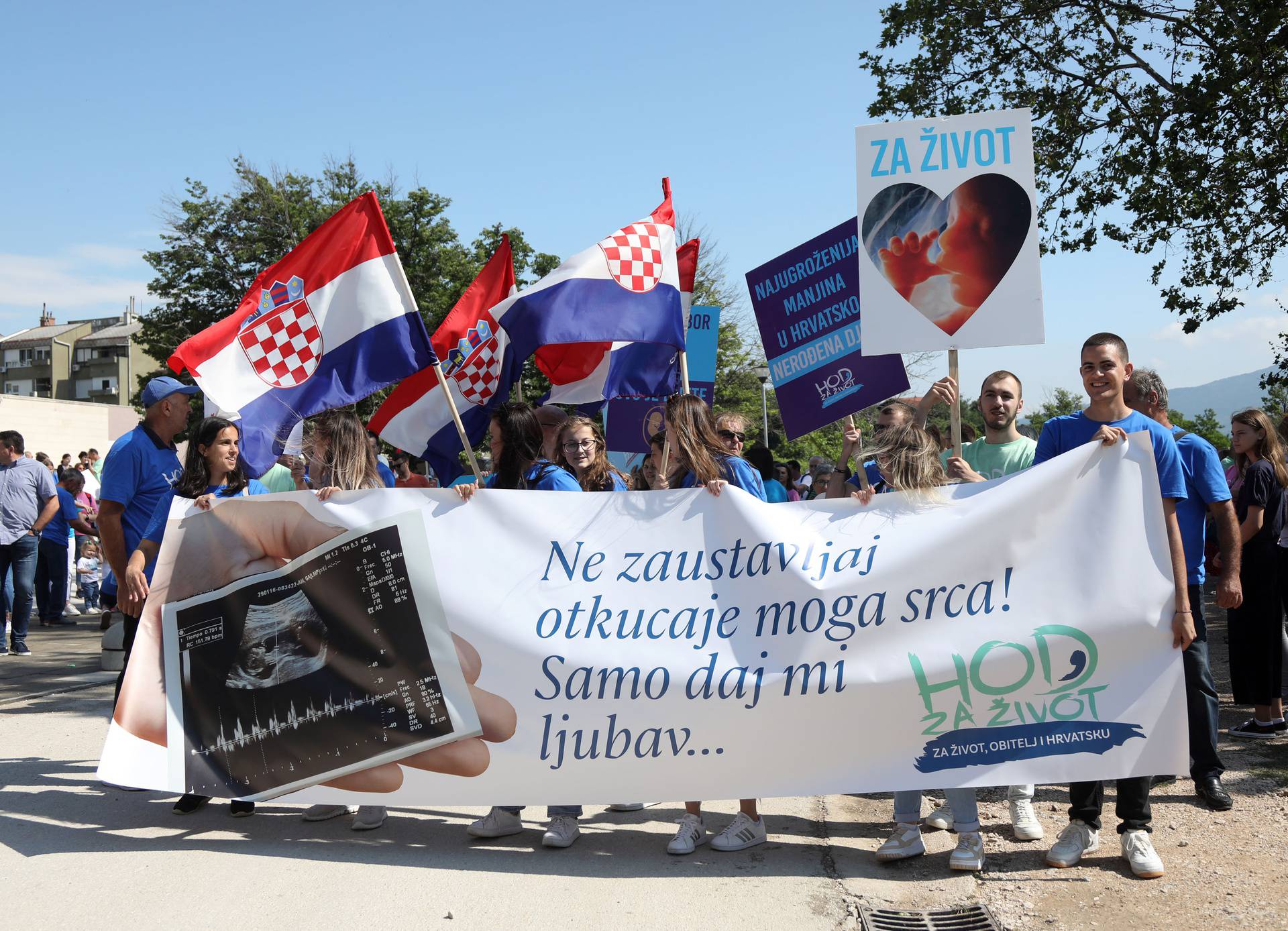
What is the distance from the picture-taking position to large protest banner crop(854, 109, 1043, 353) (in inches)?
182

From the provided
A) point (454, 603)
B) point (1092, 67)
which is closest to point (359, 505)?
point (454, 603)

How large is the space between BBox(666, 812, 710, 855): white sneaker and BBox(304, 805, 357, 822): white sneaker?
1.63 meters

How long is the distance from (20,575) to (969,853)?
9.71 meters

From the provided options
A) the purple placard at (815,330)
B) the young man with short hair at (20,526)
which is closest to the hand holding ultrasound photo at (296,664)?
the purple placard at (815,330)

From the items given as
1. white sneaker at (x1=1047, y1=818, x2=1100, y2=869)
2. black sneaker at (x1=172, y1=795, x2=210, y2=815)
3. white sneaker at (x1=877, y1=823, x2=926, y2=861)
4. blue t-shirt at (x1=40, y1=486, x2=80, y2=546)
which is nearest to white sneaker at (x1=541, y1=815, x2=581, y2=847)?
white sneaker at (x1=877, y1=823, x2=926, y2=861)

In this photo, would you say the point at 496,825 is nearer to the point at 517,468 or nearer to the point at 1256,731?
the point at 517,468

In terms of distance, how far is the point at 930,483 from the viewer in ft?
14.5

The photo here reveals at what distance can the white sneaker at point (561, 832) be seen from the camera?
4.47 meters

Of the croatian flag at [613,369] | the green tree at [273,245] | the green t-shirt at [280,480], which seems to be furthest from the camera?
the green tree at [273,245]

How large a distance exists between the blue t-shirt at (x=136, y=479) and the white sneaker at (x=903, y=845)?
12.9 feet

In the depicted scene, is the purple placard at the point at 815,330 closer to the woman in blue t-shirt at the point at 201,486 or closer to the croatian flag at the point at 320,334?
the croatian flag at the point at 320,334

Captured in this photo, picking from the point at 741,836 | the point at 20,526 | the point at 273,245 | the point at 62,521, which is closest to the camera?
the point at 741,836

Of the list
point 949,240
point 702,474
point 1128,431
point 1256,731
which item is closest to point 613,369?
point 702,474

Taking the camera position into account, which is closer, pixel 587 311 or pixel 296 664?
pixel 296 664
